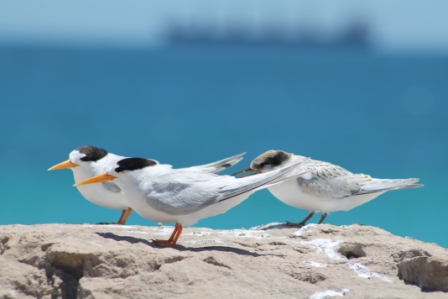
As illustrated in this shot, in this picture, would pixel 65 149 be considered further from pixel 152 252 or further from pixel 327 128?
pixel 152 252

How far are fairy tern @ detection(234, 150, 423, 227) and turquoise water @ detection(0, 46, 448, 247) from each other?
20.8ft

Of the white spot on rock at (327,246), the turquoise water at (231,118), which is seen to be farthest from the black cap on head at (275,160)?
the turquoise water at (231,118)

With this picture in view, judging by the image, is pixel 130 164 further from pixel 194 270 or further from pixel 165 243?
pixel 194 270

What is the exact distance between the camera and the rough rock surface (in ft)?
14.0

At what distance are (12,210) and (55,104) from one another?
653 inches

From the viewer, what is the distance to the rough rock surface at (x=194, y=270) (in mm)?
4254

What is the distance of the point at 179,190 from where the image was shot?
4.88 m

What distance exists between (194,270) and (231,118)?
2484 centimetres

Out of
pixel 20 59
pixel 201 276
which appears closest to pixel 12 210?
pixel 201 276

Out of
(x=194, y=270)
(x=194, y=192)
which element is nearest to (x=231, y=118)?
(x=194, y=192)

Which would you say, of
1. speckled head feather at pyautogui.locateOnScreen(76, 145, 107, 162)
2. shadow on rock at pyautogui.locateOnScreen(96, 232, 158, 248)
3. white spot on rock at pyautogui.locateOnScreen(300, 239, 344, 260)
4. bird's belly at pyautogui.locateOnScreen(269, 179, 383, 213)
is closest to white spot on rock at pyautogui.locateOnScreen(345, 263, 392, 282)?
white spot on rock at pyautogui.locateOnScreen(300, 239, 344, 260)

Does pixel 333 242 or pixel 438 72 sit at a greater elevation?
pixel 438 72

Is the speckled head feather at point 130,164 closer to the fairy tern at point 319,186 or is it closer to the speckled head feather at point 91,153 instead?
the fairy tern at point 319,186

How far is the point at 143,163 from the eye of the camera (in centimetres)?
501
